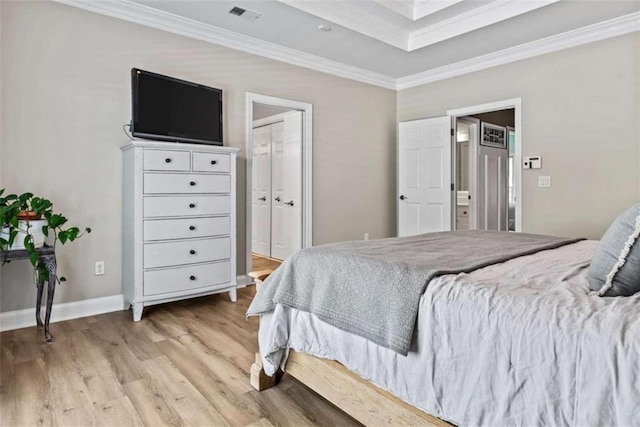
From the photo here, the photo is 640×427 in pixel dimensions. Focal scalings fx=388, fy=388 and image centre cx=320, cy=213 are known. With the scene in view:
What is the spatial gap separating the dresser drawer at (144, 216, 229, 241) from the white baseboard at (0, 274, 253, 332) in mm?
716

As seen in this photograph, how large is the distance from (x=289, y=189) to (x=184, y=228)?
237cm

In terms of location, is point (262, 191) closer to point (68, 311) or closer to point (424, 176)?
point (424, 176)

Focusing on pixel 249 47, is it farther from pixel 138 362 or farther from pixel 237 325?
pixel 138 362

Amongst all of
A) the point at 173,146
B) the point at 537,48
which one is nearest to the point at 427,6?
the point at 537,48

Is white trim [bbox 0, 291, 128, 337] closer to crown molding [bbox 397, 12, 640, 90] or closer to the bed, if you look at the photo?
the bed

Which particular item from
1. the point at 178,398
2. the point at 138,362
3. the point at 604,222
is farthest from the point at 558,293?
the point at 604,222

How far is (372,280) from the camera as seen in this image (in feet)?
4.80

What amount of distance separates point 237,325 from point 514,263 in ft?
6.53

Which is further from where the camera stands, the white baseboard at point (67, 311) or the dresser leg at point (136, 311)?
the dresser leg at point (136, 311)

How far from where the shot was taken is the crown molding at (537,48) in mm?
3574

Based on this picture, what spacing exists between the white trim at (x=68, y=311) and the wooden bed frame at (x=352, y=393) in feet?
6.43

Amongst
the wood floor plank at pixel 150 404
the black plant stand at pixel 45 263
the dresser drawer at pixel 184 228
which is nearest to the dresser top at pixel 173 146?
the dresser drawer at pixel 184 228

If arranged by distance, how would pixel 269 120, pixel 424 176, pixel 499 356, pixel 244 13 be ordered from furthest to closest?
pixel 269 120 < pixel 424 176 < pixel 244 13 < pixel 499 356

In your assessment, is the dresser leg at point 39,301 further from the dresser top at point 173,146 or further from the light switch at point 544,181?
the light switch at point 544,181
